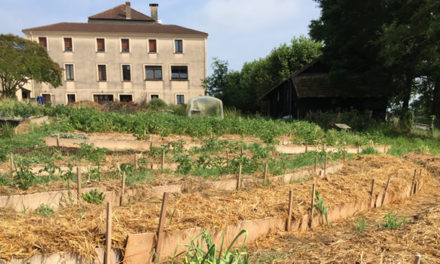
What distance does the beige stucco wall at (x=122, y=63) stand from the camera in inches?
1052

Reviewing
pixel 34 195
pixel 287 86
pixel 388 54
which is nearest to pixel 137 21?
pixel 287 86

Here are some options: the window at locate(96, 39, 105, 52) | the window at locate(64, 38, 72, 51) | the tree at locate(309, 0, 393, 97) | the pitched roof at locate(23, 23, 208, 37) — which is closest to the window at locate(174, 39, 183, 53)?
the pitched roof at locate(23, 23, 208, 37)

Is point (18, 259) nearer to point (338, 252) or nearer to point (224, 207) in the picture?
point (224, 207)

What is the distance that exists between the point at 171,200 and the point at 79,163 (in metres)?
3.19

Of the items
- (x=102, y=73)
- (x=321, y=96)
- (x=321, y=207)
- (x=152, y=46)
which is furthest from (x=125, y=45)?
(x=321, y=207)

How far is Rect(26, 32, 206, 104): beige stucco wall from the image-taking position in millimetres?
26719

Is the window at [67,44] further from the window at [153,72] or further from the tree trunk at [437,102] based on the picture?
the tree trunk at [437,102]

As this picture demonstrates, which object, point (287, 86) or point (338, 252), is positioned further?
point (287, 86)

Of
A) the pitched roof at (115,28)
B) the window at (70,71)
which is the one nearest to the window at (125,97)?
the window at (70,71)

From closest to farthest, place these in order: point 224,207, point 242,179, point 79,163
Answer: point 224,207 → point 242,179 → point 79,163

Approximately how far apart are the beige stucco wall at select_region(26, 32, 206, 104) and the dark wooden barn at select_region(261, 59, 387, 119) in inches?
422

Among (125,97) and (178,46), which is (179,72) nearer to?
(178,46)

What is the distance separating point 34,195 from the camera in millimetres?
3695

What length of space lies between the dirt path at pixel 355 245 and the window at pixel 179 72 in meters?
26.0
